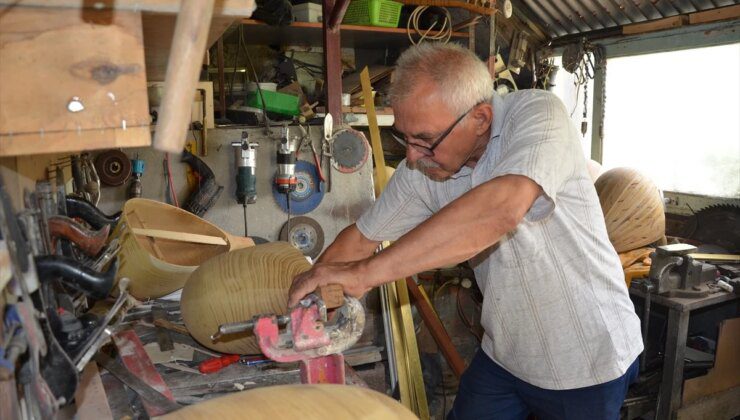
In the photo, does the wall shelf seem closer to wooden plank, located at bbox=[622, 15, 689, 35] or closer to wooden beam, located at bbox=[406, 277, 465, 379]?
wooden plank, located at bbox=[622, 15, 689, 35]

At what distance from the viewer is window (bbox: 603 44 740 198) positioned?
4.40 meters

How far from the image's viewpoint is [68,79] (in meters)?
0.88

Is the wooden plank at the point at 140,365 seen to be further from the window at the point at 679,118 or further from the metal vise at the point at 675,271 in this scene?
the window at the point at 679,118

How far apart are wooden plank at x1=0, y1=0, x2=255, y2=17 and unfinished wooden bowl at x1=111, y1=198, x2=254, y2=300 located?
123 centimetres

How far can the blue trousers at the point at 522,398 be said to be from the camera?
2094mm

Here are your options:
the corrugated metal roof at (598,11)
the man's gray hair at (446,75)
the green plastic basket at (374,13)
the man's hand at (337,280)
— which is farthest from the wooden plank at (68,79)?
the corrugated metal roof at (598,11)

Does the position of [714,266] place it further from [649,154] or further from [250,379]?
[250,379]

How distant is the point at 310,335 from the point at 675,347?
2720mm

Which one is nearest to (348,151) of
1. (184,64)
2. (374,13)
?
(374,13)

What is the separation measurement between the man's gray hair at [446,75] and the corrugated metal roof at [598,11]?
325 cm

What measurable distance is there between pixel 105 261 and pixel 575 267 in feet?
4.88

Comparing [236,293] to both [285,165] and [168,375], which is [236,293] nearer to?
[168,375]

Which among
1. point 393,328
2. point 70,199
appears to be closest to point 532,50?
point 393,328

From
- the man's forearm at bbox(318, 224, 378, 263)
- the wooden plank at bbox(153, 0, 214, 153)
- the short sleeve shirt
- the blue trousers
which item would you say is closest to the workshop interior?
the wooden plank at bbox(153, 0, 214, 153)
